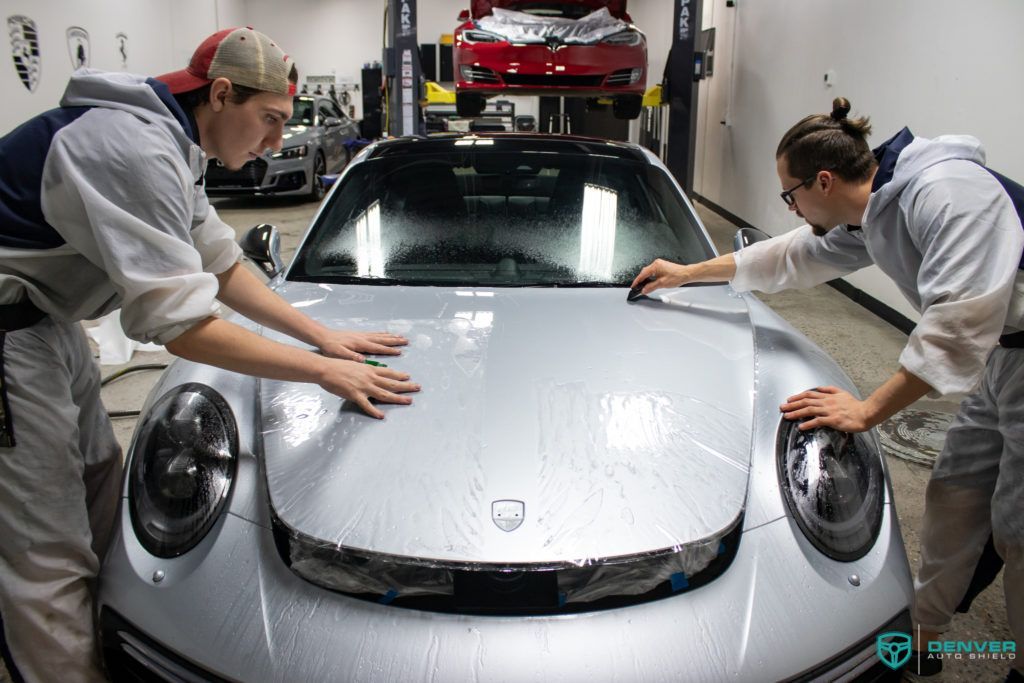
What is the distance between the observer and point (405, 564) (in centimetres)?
114

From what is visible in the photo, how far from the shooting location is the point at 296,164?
28.4 feet

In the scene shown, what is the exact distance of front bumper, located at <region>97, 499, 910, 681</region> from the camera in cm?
108

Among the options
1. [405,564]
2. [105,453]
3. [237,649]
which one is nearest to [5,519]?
[105,453]

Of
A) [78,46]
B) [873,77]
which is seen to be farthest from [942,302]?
[78,46]

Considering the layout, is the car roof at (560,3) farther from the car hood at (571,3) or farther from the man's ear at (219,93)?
the man's ear at (219,93)

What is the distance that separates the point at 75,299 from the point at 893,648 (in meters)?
1.54

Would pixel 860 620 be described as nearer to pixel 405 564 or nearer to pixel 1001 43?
pixel 405 564

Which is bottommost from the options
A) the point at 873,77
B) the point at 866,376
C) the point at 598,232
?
the point at 866,376

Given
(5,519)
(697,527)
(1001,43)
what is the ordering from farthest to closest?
(1001,43)
(5,519)
(697,527)

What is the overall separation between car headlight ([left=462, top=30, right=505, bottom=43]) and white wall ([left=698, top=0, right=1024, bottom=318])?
247cm

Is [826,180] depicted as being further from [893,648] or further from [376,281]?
[376,281]

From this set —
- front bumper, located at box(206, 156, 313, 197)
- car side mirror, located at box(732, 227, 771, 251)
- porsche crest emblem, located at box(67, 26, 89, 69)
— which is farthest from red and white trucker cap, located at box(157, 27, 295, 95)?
porsche crest emblem, located at box(67, 26, 89, 69)

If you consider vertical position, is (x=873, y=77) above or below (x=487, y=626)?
above

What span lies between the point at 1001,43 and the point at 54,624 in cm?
433
